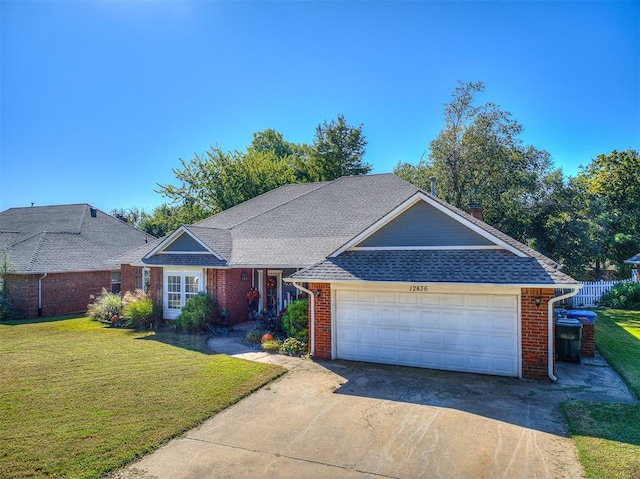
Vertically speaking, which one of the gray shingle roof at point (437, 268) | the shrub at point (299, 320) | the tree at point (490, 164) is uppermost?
the tree at point (490, 164)

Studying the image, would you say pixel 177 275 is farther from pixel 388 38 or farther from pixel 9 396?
pixel 388 38

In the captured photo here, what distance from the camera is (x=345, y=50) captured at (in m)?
14.1

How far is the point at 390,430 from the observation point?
6570mm

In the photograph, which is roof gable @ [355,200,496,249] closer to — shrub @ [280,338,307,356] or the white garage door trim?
the white garage door trim

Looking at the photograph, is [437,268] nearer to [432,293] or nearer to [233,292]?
[432,293]

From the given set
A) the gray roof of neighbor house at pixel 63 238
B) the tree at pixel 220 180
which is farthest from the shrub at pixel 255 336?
the tree at pixel 220 180

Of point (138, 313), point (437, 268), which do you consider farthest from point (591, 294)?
point (138, 313)

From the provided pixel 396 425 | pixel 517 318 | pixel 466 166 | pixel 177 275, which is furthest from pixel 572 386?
pixel 466 166

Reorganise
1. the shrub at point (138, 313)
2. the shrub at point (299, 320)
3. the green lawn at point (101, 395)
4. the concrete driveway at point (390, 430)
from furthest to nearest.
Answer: the shrub at point (138, 313), the shrub at point (299, 320), the green lawn at point (101, 395), the concrete driveway at point (390, 430)

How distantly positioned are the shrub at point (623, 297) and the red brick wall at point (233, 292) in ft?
64.6

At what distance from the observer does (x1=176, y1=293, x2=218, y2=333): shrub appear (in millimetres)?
14688

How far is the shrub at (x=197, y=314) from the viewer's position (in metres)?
14.7

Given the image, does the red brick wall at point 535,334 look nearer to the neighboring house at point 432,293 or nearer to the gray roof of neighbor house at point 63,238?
the neighboring house at point 432,293

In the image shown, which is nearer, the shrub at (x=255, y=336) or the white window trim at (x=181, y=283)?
the shrub at (x=255, y=336)
